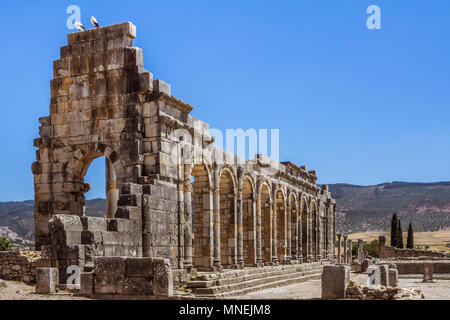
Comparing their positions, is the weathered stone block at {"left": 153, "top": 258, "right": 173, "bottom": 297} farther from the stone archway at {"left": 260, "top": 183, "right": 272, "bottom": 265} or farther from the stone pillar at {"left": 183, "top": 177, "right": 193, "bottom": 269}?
the stone archway at {"left": 260, "top": 183, "right": 272, "bottom": 265}

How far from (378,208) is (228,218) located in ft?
420

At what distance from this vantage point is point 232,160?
2291 centimetres

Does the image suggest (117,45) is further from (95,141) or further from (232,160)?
(232,160)

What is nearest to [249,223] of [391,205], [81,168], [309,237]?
[81,168]

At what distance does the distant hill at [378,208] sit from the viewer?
381 ft

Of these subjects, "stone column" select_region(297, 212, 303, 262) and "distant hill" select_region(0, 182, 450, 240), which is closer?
"stone column" select_region(297, 212, 303, 262)

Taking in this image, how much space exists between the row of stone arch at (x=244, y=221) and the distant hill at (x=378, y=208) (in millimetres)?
63311

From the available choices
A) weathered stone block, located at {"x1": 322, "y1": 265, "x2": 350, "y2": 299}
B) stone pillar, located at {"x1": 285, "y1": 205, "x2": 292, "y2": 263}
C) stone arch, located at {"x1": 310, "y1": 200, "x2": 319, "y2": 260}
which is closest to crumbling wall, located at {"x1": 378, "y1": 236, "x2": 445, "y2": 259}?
stone arch, located at {"x1": 310, "y1": 200, "x2": 319, "y2": 260}

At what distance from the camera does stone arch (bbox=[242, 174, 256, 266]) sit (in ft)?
83.9

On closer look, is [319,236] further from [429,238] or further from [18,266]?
[429,238]

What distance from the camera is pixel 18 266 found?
1592 cm

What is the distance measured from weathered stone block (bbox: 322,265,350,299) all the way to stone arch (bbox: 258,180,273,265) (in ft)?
52.2

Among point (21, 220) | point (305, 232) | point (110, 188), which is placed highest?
point (110, 188)
